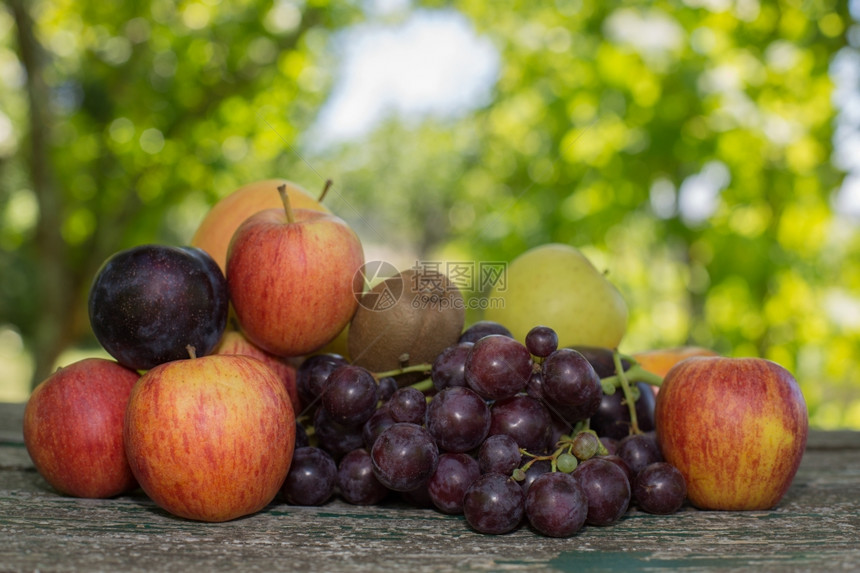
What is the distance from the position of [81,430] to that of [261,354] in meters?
0.23

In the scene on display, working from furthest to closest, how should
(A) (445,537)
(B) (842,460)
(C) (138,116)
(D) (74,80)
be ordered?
(D) (74,80) → (C) (138,116) → (B) (842,460) → (A) (445,537)

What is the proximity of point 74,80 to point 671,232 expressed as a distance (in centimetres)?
360

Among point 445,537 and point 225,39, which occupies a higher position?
point 225,39

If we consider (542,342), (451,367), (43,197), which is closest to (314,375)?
(451,367)

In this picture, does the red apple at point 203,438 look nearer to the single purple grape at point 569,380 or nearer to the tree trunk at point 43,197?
the single purple grape at point 569,380

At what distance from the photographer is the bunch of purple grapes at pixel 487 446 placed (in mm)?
699

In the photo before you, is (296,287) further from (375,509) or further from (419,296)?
(375,509)

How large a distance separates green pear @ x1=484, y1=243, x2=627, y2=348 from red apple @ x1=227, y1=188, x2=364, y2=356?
0.37m

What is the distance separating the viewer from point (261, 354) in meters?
0.90

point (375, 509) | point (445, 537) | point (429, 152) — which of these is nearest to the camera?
point (445, 537)

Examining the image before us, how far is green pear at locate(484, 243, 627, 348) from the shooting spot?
113 cm

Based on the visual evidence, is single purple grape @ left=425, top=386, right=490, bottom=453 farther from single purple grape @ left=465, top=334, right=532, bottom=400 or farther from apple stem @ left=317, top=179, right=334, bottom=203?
apple stem @ left=317, top=179, right=334, bottom=203

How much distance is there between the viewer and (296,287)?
84 centimetres

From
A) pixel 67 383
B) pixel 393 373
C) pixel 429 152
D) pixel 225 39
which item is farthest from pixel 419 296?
pixel 429 152
